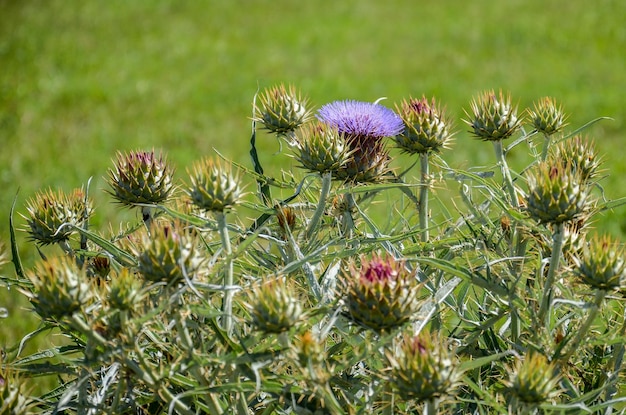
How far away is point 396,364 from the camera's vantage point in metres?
1.42

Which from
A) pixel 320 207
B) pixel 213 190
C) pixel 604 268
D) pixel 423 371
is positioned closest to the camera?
pixel 423 371

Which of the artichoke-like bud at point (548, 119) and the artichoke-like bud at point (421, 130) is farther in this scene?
the artichoke-like bud at point (548, 119)

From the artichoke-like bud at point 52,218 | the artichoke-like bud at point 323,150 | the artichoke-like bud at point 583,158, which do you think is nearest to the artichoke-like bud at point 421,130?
the artichoke-like bud at point 323,150

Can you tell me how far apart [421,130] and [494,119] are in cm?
21

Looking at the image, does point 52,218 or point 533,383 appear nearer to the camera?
point 533,383

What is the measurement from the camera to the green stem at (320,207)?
6.06 feet

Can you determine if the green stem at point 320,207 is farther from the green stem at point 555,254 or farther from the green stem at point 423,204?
the green stem at point 555,254

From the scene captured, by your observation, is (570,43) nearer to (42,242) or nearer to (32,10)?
(32,10)

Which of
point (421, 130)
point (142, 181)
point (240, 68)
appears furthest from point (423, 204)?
point (240, 68)

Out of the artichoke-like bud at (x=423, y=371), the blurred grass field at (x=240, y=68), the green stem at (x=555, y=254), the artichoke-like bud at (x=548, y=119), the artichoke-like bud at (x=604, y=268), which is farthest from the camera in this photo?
the blurred grass field at (x=240, y=68)

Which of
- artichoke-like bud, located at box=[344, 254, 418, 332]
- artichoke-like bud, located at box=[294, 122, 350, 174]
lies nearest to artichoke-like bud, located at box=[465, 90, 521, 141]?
artichoke-like bud, located at box=[294, 122, 350, 174]

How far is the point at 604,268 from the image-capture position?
1525mm

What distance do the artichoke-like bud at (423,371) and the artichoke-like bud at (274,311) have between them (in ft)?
0.62

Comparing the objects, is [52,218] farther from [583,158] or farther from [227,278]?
[583,158]
